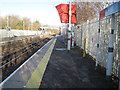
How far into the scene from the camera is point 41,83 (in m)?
5.25

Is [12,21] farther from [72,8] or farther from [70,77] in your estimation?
[70,77]

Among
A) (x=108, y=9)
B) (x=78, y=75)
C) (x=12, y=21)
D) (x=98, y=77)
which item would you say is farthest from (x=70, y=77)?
(x=12, y=21)

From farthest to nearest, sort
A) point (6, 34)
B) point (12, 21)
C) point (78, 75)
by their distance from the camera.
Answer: point (12, 21), point (6, 34), point (78, 75)

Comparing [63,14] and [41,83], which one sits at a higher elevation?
[63,14]

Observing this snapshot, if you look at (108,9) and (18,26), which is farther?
(18,26)

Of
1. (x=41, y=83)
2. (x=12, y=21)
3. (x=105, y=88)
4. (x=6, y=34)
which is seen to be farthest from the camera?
(x=12, y=21)

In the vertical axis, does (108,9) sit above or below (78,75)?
above

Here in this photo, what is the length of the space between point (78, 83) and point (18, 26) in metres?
79.1

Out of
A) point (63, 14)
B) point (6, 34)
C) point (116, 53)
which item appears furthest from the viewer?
point (6, 34)

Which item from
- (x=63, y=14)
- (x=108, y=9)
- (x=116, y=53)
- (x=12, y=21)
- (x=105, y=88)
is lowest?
(x=105, y=88)

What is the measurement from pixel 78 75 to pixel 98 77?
833 mm

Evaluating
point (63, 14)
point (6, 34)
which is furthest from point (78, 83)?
point (6, 34)

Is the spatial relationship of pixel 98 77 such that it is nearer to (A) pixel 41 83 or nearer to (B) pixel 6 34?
(A) pixel 41 83

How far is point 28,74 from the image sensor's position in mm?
6477
